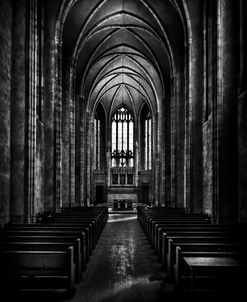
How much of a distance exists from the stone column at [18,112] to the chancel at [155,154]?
4 cm

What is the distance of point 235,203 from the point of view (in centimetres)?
1370

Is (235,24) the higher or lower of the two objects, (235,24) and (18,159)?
the higher

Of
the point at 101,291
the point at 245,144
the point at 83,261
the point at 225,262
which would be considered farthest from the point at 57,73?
the point at 225,262

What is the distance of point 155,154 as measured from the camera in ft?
130

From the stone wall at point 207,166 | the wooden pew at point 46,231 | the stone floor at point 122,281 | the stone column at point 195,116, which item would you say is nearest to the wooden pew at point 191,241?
the stone floor at point 122,281

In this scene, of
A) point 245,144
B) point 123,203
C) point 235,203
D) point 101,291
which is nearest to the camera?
point 101,291

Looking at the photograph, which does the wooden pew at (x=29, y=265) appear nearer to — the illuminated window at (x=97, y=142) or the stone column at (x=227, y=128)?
the stone column at (x=227, y=128)

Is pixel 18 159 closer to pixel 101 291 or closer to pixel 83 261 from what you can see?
pixel 83 261

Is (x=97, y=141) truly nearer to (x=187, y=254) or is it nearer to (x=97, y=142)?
(x=97, y=142)

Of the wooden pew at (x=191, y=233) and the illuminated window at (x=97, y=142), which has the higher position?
the illuminated window at (x=97, y=142)

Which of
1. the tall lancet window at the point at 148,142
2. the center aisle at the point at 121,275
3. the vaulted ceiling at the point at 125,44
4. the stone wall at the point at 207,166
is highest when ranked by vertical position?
the vaulted ceiling at the point at 125,44

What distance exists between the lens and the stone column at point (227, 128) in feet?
44.6

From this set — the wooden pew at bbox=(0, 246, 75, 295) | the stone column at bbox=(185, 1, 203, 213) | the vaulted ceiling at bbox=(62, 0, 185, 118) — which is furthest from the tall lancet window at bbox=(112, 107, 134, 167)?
the wooden pew at bbox=(0, 246, 75, 295)

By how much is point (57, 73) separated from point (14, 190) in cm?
880
